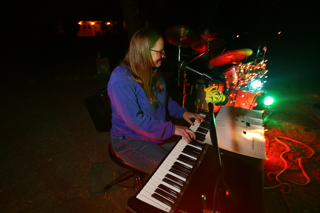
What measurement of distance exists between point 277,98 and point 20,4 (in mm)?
21939

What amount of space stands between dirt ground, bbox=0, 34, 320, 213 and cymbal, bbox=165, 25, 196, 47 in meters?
3.46

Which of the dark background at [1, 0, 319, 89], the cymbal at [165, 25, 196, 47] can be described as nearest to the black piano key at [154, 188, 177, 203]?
the dark background at [1, 0, 319, 89]

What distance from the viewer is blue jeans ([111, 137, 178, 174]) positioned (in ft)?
5.31

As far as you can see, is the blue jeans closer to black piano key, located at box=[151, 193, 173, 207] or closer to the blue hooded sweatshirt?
the blue hooded sweatshirt

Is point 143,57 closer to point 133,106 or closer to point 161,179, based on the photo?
point 133,106

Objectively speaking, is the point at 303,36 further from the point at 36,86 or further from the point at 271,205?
the point at 36,86

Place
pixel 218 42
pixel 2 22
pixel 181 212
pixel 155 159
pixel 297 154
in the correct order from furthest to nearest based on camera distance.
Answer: pixel 2 22, pixel 218 42, pixel 297 154, pixel 155 159, pixel 181 212

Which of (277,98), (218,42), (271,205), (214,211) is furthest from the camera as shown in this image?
(277,98)

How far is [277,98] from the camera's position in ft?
21.0

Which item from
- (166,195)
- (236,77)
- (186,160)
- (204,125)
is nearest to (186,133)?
(186,160)

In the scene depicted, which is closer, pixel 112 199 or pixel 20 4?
pixel 112 199

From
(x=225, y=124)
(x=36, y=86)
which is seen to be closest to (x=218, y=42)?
(x=225, y=124)

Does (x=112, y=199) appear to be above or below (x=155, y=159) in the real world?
below

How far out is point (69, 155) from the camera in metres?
3.29
